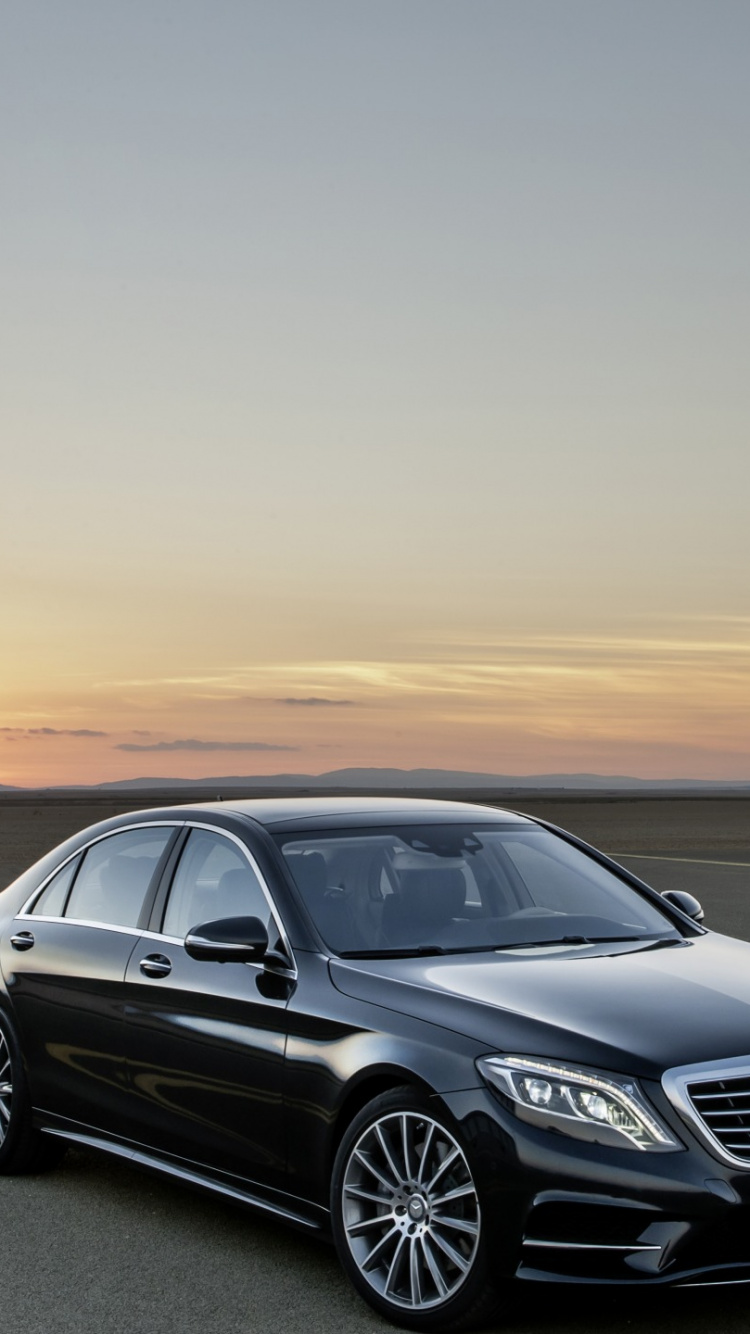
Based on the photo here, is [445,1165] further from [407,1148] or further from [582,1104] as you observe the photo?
[582,1104]

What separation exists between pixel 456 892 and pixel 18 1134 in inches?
94.3

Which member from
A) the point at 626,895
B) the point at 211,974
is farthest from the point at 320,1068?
the point at 626,895

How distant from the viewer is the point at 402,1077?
5.26 metres

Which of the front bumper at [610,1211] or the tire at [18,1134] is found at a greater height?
the front bumper at [610,1211]

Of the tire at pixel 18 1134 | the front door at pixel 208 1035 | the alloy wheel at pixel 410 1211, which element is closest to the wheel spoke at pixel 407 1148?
the alloy wheel at pixel 410 1211

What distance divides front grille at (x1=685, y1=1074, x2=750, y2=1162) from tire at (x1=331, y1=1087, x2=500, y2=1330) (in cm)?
70

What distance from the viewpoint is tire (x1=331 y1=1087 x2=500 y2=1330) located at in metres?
5.03

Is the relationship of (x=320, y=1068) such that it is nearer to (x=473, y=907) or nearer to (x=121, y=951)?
(x=473, y=907)

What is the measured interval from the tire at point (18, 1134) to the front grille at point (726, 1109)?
11.5ft

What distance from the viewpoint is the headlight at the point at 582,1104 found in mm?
4804

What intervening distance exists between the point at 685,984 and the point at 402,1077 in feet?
3.24

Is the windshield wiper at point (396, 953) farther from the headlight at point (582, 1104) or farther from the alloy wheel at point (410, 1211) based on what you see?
the headlight at point (582, 1104)

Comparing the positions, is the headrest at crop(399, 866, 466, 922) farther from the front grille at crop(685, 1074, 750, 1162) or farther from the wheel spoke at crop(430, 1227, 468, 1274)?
the front grille at crop(685, 1074, 750, 1162)

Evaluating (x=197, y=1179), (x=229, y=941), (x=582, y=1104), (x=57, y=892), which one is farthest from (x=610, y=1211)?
(x=57, y=892)
